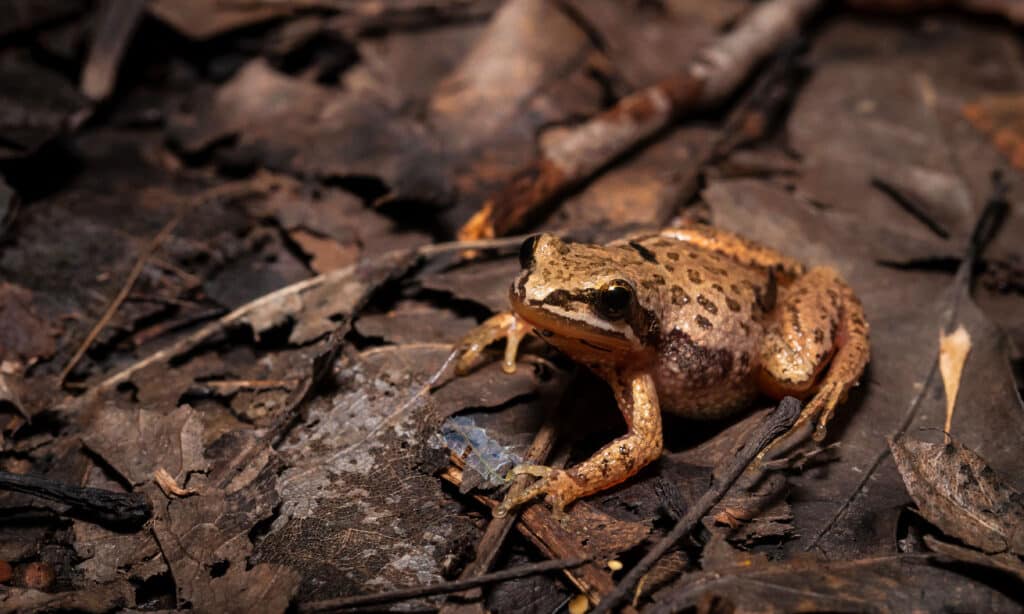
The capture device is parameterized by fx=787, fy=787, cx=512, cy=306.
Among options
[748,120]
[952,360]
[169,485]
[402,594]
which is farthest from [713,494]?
[748,120]

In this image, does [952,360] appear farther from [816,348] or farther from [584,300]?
[584,300]

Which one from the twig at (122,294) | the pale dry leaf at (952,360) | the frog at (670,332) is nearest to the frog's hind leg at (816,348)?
the frog at (670,332)

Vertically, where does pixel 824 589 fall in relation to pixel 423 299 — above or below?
above

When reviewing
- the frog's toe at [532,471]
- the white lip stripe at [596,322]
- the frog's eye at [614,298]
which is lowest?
the frog's toe at [532,471]

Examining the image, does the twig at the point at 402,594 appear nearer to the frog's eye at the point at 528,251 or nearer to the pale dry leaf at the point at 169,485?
the pale dry leaf at the point at 169,485

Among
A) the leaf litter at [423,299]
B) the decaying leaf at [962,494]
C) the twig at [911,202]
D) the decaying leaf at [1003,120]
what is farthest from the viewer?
the decaying leaf at [1003,120]

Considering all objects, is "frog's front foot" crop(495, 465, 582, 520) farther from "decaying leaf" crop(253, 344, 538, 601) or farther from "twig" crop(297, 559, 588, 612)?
"twig" crop(297, 559, 588, 612)
